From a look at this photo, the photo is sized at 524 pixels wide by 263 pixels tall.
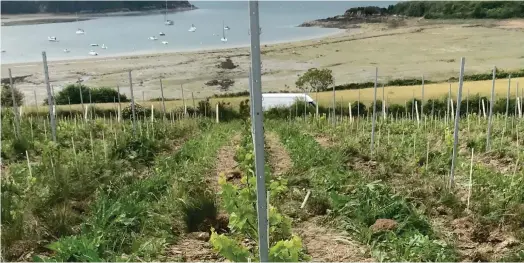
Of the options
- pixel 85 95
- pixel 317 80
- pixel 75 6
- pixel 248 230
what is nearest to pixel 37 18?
pixel 75 6

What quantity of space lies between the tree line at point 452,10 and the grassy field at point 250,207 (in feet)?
219

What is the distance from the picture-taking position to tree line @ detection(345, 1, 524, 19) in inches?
2537

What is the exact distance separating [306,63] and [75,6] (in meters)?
61.4

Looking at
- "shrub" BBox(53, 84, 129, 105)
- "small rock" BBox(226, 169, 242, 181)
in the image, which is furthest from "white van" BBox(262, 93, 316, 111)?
"small rock" BBox(226, 169, 242, 181)

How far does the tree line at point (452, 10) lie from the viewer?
64438 millimetres

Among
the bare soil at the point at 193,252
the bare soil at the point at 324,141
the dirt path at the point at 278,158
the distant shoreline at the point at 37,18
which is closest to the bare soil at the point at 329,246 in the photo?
the bare soil at the point at 193,252

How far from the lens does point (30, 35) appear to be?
6481 cm

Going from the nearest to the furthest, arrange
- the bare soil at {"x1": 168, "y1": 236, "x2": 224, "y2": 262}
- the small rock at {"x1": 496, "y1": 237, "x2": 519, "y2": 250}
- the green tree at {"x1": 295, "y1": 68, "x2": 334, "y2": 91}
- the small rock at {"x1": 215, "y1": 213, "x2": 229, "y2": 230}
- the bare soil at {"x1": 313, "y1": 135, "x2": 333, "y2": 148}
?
1. the bare soil at {"x1": 168, "y1": 236, "x2": 224, "y2": 262}
2. the small rock at {"x1": 496, "y1": 237, "x2": 519, "y2": 250}
3. the small rock at {"x1": 215, "y1": 213, "x2": 229, "y2": 230}
4. the bare soil at {"x1": 313, "y1": 135, "x2": 333, "y2": 148}
5. the green tree at {"x1": 295, "y1": 68, "x2": 334, "y2": 91}

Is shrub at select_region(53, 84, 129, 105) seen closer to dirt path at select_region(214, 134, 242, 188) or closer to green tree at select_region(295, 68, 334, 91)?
green tree at select_region(295, 68, 334, 91)

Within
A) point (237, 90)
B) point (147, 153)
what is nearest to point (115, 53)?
point (237, 90)

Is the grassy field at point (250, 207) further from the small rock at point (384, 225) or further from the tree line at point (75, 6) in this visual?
the tree line at point (75, 6)

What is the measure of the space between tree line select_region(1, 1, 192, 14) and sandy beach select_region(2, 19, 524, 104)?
23.6m

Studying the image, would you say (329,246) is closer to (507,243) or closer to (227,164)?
(507,243)

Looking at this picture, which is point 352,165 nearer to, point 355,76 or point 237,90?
point 237,90
